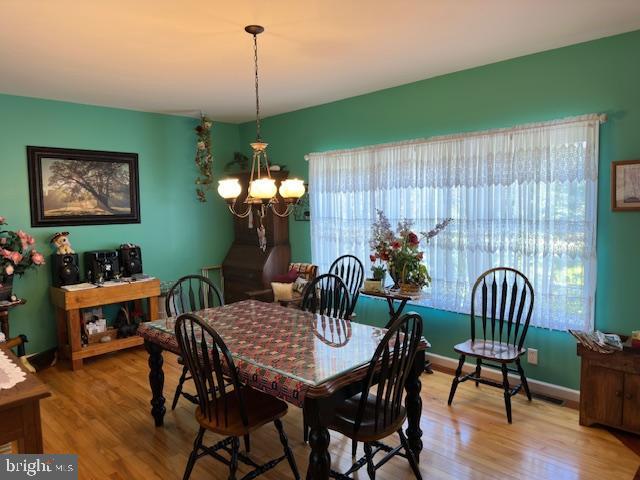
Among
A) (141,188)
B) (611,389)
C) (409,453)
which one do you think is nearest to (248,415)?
(409,453)

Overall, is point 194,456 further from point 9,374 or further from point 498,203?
point 498,203

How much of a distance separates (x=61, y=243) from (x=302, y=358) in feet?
10.3

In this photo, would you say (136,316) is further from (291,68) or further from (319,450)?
(319,450)

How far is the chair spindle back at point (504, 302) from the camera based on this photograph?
3146 mm

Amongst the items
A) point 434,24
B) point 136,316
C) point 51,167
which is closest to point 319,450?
point 434,24

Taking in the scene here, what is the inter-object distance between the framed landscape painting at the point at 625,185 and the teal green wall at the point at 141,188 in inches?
161

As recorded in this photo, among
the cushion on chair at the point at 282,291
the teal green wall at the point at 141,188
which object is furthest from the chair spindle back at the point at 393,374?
the teal green wall at the point at 141,188

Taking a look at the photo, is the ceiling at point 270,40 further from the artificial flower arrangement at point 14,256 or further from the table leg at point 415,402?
the table leg at point 415,402

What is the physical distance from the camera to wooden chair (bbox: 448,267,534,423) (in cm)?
300

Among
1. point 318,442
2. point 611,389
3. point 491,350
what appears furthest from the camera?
point 491,350

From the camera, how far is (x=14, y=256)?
3.76 m

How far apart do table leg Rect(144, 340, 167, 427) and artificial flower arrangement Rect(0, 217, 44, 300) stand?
175 cm

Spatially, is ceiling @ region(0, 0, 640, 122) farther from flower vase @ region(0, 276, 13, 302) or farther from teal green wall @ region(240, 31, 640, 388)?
flower vase @ region(0, 276, 13, 302)

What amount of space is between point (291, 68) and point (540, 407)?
3008 mm
